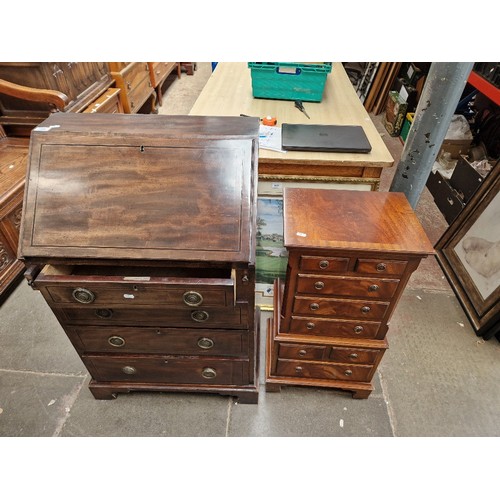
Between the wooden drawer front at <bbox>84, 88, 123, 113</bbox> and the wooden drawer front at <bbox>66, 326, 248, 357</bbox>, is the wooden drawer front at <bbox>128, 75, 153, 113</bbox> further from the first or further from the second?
the wooden drawer front at <bbox>66, 326, 248, 357</bbox>

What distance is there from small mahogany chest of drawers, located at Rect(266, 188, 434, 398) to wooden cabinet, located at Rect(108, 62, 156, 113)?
2977mm

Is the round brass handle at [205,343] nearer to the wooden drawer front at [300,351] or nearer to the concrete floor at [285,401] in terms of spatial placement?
the wooden drawer front at [300,351]

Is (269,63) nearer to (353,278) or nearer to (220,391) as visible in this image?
(353,278)

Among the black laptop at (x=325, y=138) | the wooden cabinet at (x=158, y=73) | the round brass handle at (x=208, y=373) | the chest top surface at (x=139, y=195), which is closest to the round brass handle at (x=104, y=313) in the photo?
the chest top surface at (x=139, y=195)

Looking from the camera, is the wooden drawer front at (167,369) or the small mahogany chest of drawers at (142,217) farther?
the wooden drawer front at (167,369)

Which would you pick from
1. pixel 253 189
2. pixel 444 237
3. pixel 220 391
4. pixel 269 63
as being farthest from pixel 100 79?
pixel 444 237

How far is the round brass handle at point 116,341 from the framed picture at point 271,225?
3.15 feet

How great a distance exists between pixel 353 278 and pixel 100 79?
3.29 m

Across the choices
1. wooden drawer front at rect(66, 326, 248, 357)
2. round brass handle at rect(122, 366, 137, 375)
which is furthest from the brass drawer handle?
round brass handle at rect(122, 366, 137, 375)

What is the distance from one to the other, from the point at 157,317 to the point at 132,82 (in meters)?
3.43

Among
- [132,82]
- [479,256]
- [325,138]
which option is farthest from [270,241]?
[132,82]

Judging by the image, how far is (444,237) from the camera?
8.75ft

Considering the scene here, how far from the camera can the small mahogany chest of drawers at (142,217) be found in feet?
3.85

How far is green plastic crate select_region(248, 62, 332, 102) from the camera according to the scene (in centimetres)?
206
